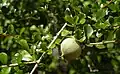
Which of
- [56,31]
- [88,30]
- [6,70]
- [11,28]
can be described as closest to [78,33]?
[88,30]

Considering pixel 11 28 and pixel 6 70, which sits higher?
pixel 11 28

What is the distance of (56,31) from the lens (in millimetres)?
1669

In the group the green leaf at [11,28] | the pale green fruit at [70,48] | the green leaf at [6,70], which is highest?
the green leaf at [11,28]

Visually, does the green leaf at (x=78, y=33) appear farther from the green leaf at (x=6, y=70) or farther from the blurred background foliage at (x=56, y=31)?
the green leaf at (x=6, y=70)

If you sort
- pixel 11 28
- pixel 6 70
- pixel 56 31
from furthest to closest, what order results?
1. pixel 56 31
2. pixel 11 28
3. pixel 6 70

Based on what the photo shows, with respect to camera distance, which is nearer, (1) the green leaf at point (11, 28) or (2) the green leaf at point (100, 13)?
(2) the green leaf at point (100, 13)

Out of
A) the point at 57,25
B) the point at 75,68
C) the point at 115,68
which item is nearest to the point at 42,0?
the point at 57,25

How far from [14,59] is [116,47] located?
1009 millimetres

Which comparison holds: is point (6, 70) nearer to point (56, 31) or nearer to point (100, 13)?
point (100, 13)

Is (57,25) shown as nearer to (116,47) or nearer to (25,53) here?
(116,47)

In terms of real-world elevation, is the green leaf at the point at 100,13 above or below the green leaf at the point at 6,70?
above

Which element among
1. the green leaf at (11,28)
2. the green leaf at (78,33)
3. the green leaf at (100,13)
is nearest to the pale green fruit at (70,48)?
the green leaf at (78,33)

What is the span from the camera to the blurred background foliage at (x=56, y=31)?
1.12 m

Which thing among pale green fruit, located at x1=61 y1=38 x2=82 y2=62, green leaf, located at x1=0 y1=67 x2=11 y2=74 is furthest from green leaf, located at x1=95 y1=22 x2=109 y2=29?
green leaf, located at x1=0 y1=67 x2=11 y2=74
